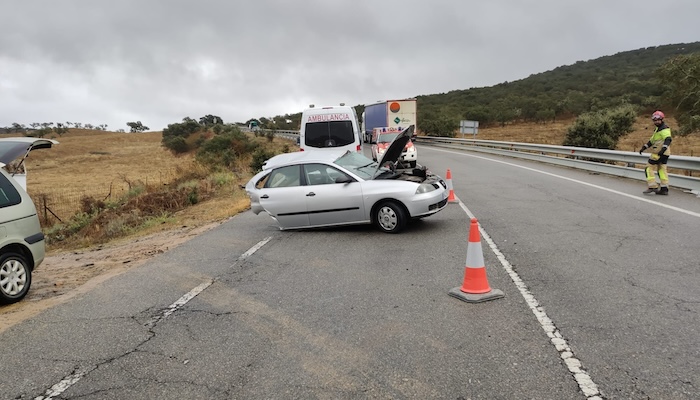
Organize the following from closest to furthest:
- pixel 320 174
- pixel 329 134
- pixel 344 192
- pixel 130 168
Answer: pixel 344 192, pixel 320 174, pixel 329 134, pixel 130 168

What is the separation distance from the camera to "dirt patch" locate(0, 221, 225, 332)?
19.6ft

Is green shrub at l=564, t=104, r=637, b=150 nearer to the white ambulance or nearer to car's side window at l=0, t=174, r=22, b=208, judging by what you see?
the white ambulance

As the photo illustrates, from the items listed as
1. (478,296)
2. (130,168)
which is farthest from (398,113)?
(130,168)

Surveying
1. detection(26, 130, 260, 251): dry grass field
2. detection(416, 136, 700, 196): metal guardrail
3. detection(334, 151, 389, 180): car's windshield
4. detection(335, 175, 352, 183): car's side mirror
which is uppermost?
detection(334, 151, 389, 180): car's windshield

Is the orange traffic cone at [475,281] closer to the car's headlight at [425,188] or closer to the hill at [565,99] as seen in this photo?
the car's headlight at [425,188]

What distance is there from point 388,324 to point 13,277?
469cm

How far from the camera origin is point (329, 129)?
48.7ft

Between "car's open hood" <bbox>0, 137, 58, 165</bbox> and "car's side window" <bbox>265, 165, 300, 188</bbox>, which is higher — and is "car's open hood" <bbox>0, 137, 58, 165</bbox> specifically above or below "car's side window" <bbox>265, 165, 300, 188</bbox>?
above

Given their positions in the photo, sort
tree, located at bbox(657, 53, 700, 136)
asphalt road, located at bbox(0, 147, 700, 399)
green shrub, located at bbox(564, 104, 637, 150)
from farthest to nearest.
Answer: green shrub, located at bbox(564, 104, 637, 150)
tree, located at bbox(657, 53, 700, 136)
asphalt road, located at bbox(0, 147, 700, 399)

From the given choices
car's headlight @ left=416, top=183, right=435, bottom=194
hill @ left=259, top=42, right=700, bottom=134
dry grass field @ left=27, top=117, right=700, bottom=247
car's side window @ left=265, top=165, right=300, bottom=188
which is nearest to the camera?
car's headlight @ left=416, top=183, right=435, bottom=194

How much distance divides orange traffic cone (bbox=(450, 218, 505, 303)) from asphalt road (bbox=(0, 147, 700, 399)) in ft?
0.37

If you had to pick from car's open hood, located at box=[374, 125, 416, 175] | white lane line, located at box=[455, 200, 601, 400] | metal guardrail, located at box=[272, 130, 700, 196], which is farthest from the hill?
white lane line, located at box=[455, 200, 601, 400]

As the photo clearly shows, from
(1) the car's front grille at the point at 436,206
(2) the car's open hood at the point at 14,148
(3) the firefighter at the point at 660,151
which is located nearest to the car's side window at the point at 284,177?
(1) the car's front grille at the point at 436,206

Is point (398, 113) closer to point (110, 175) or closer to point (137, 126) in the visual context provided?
point (110, 175)
